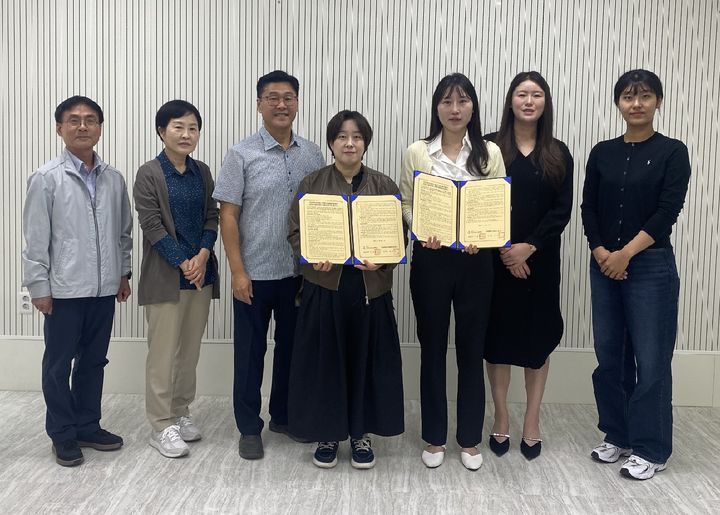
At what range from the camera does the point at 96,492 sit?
252 centimetres

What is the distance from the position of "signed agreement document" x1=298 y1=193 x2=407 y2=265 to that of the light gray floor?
0.93 meters

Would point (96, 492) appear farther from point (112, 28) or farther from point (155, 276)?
point (112, 28)

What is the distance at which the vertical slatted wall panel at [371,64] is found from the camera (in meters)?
3.62

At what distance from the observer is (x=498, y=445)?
2.95 meters

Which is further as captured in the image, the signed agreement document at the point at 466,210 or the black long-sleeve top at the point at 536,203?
the black long-sleeve top at the point at 536,203

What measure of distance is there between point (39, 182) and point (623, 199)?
8.28 feet

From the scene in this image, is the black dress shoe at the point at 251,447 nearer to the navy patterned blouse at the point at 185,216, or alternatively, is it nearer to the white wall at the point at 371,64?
the navy patterned blouse at the point at 185,216

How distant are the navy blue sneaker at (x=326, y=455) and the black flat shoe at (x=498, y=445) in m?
0.74

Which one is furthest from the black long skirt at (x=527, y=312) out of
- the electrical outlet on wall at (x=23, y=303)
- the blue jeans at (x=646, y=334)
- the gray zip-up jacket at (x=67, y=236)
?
the electrical outlet on wall at (x=23, y=303)

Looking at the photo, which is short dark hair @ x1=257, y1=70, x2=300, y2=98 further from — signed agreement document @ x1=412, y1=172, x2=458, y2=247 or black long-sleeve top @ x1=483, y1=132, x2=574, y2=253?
black long-sleeve top @ x1=483, y1=132, x2=574, y2=253

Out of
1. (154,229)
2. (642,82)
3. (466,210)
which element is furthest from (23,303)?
(642,82)

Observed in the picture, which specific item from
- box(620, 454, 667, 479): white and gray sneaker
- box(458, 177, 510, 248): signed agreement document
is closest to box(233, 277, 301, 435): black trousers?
box(458, 177, 510, 248): signed agreement document

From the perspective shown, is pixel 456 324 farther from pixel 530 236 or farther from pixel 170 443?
pixel 170 443

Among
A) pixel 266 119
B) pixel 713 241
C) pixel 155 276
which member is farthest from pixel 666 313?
pixel 155 276
